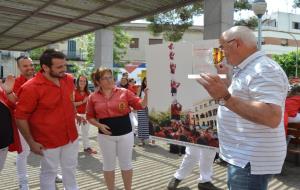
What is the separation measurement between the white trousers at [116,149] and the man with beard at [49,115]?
0.52 metres

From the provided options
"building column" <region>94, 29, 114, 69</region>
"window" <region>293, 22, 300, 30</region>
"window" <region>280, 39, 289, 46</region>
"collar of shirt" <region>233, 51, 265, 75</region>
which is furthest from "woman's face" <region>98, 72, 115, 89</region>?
"window" <region>293, 22, 300, 30</region>

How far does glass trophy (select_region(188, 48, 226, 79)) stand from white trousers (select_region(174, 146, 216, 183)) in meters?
1.36

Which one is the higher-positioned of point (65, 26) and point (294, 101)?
point (65, 26)

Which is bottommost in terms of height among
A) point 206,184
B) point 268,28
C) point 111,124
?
point 206,184

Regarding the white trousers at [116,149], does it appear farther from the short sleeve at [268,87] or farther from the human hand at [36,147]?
the short sleeve at [268,87]

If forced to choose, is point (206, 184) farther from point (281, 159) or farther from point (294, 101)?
point (281, 159)

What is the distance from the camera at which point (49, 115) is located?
415 centimetres

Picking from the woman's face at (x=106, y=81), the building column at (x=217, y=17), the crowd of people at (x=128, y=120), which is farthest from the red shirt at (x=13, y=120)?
the building column at (x=217, y=17)

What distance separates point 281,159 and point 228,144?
35 centimetres

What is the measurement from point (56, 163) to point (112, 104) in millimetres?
982

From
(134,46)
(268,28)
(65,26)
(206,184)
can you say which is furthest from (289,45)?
(206,184)

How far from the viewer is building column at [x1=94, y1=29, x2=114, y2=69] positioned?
450 inches

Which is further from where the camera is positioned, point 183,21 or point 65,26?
point 183,21

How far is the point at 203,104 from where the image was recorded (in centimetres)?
449
